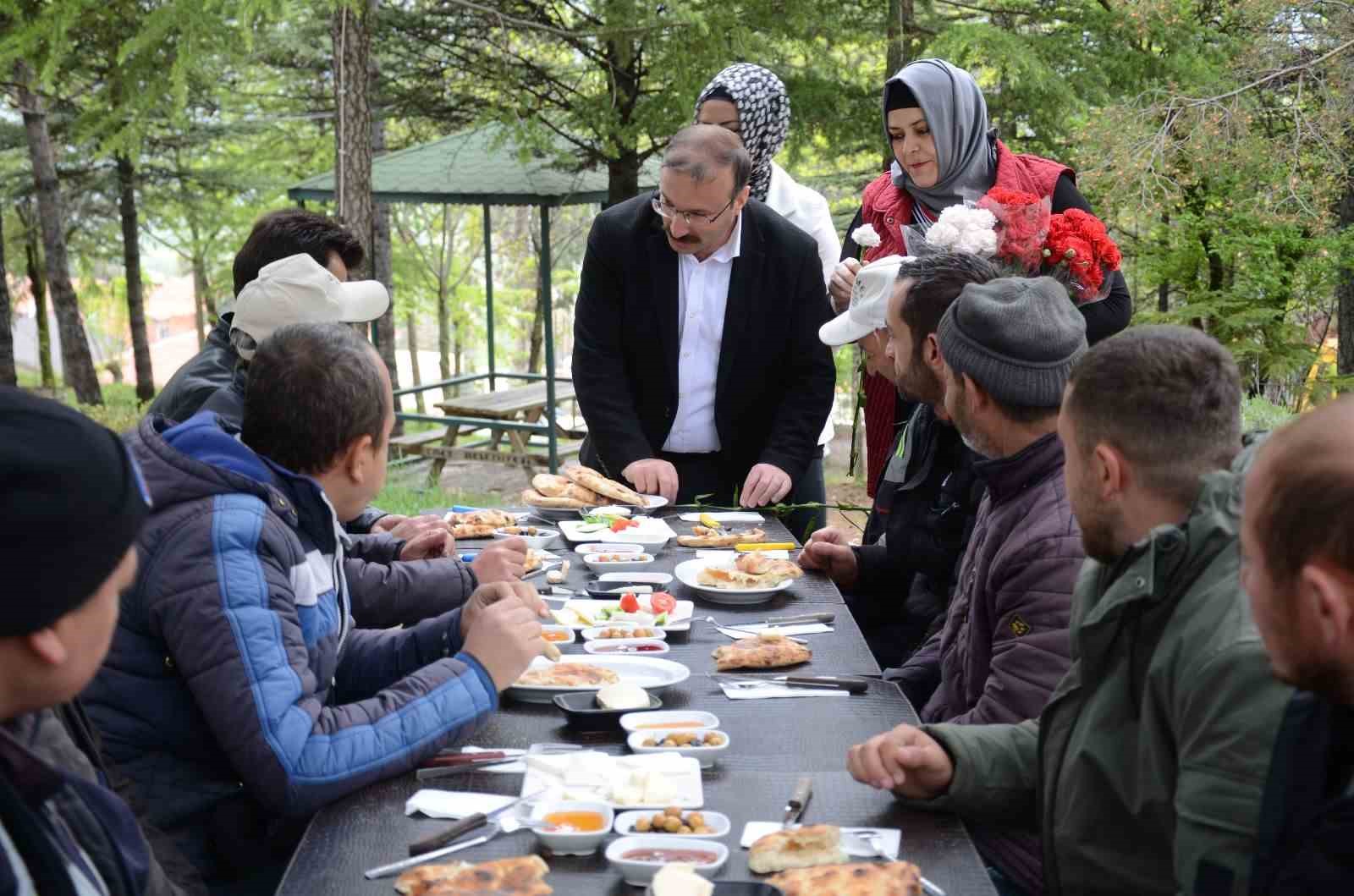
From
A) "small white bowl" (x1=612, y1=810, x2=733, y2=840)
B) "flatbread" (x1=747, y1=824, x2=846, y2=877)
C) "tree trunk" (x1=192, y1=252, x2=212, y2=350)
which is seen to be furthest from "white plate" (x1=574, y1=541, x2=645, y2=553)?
"tree trunk" (x1=192, y1=252, x2=212, y2=350)

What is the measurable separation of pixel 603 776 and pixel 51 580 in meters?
1.03

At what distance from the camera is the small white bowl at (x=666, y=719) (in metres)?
2.37

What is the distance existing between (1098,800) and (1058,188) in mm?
2890

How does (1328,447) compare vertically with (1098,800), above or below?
above

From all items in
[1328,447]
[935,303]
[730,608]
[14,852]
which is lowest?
[730,608]

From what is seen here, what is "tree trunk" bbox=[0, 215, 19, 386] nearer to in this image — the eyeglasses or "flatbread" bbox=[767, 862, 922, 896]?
the eyeglasses

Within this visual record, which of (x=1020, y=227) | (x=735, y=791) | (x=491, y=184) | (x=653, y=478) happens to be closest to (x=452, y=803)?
(x=735, y=791)

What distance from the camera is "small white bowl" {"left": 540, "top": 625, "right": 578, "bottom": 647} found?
115 inches

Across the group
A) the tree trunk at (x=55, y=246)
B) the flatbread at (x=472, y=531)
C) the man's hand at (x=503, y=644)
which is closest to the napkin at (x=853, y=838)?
the man's hand at (x=503, y=644)

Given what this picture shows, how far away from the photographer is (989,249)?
137 inches

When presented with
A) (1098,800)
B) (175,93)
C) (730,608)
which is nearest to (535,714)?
(730,608)

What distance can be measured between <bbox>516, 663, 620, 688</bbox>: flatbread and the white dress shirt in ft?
7.07

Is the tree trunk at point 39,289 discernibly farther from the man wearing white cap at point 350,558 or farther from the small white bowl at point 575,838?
the small white bowl at point 575,838

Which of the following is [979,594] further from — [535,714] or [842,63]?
[842,63]
